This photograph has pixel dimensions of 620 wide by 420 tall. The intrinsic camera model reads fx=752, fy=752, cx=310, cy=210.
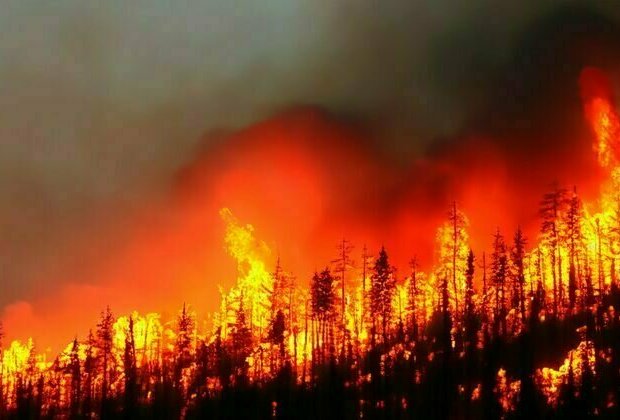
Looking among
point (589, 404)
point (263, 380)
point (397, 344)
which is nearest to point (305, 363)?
point (263, 380)

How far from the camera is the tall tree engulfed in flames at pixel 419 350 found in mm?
69250

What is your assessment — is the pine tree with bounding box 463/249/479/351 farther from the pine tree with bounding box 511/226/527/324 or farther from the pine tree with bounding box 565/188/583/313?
the pine tree with bounding box 565/188/583/313

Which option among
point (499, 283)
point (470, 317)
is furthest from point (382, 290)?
point (499, 283)

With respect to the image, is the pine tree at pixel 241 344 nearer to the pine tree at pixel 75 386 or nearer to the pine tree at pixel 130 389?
the pine tree at pixel 130 389

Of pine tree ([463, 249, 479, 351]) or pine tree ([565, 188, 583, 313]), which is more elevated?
pine tree ([565, 188, 583, 313])

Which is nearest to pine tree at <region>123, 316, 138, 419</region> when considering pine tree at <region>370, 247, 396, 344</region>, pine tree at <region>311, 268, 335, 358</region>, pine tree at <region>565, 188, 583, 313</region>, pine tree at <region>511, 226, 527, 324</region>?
pine tree at <region>311, 268, 335, 358</region>

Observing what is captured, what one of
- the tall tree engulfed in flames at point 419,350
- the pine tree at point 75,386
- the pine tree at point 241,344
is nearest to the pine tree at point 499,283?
the tall tree engulfed in flames at point 419,350

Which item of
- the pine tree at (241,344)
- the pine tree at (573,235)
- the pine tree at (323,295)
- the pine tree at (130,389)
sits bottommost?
the pine tree at (130,389)

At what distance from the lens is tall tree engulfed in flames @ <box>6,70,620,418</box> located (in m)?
69.2

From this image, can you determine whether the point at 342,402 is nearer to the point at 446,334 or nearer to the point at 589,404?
the point at 446,334

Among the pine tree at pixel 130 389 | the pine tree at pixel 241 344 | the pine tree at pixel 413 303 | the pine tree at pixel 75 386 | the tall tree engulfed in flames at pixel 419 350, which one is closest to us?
the tall tree engulfed in flames at pixel 419 350

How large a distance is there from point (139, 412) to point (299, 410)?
2282 cm

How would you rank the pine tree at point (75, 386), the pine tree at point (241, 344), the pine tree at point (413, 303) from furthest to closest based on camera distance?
1. the pine tree at point (75, 386)
2. the pine tree at point (241, 344)
3. the pine tree at point (413, 303)

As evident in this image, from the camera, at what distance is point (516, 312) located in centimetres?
8438
